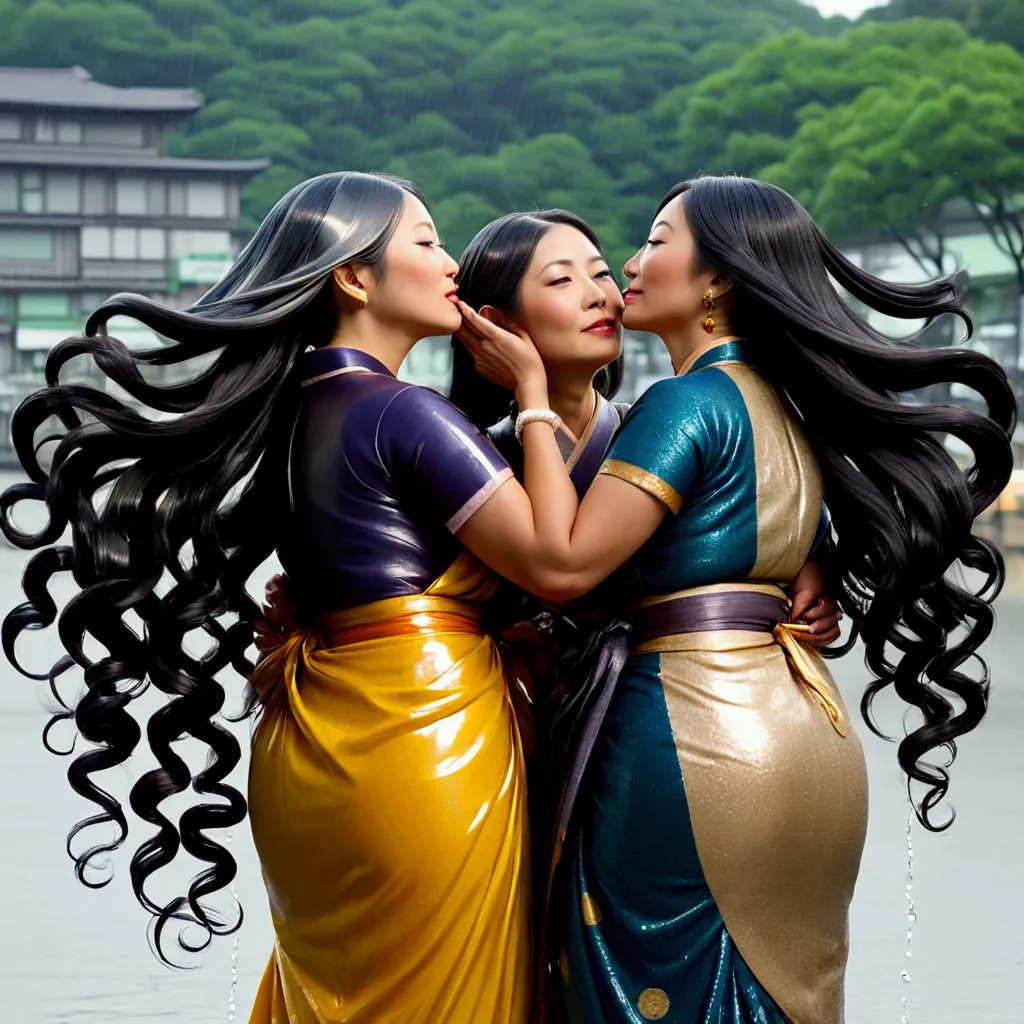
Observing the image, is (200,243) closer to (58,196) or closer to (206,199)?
(206,199)

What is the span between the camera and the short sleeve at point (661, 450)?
7.44 feet

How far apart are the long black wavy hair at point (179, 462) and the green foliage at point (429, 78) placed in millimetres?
23643

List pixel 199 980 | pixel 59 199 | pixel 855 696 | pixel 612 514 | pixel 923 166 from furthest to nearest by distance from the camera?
1. pixel 59 199
2. pixel 923 166
3. pixel 855 696
4. pixel 199 980
5. pixel 612 514

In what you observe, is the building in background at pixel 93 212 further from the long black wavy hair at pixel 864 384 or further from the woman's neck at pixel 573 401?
the long black wavy hair at pixel 864 384

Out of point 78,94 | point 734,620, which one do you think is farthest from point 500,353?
point 78,94

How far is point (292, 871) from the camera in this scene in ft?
7.75

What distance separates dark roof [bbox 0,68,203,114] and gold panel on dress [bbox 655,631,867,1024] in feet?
80.0

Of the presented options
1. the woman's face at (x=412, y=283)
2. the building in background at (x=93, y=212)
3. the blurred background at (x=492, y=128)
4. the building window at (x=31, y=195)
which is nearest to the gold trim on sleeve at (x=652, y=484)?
the woman's face at (x=412, y=283)

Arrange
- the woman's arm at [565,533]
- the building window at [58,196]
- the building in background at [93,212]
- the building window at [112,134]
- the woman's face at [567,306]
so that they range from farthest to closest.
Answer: the building window at [112,134] < the building window at [58,196] < the building in background at [93,212] < the woman's face at [567,306] < the woman's arm at [565,533]

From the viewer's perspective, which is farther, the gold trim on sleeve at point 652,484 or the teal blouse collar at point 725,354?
the teal blouse collar at point 725,354

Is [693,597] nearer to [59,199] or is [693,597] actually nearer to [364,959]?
[364,959]

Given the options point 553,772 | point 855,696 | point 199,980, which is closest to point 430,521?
point 553,772

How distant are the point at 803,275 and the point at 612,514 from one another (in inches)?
19.3

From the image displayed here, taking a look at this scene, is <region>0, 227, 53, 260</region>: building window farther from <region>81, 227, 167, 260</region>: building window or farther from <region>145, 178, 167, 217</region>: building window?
<region>145, 178, 167, 217</region>: building window
